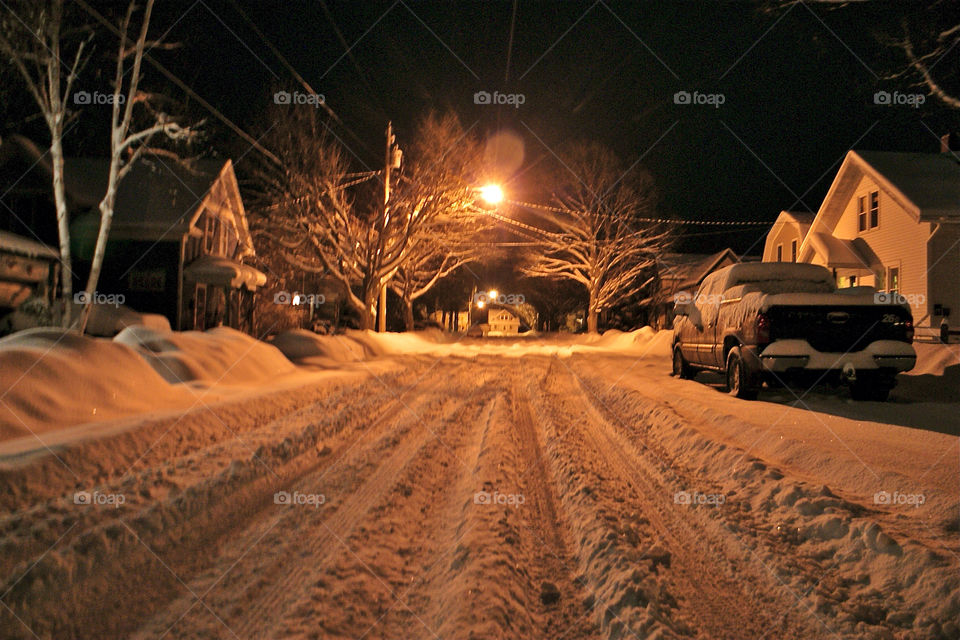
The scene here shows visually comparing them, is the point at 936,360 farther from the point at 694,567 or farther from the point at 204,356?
the point at 204,356

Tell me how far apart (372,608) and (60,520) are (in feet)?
8.47

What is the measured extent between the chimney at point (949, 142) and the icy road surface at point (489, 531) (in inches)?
963

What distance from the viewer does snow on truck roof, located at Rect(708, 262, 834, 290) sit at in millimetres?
11625

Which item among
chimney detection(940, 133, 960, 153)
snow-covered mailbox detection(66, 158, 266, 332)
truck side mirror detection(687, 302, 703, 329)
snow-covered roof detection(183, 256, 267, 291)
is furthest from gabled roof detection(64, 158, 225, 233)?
chimney detection(940, 133, 960, 153)

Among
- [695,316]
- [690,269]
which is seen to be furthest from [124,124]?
[690,269]

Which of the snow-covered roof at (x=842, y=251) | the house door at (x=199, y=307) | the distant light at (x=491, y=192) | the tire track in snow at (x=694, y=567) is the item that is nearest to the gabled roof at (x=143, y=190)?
the house door at (x=199, y=307)

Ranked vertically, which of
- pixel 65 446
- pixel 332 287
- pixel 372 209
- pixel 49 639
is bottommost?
pixel 49 639

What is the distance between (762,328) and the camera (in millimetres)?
9164

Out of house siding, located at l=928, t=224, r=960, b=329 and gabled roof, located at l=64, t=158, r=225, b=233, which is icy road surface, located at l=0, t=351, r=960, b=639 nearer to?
house siding, located at l=928, t=224, r=960, b=329

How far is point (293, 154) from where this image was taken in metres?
22.9

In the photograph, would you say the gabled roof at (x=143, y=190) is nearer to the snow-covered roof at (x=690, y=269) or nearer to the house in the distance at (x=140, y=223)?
the house in the distance at (x=140, y=223)

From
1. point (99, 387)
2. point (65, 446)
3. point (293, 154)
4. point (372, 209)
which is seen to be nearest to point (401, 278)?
point (372, 209)

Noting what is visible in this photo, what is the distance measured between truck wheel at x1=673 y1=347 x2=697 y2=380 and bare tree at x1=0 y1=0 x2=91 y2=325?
48.2ft

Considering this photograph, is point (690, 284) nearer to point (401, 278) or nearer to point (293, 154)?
point (401, 278)
